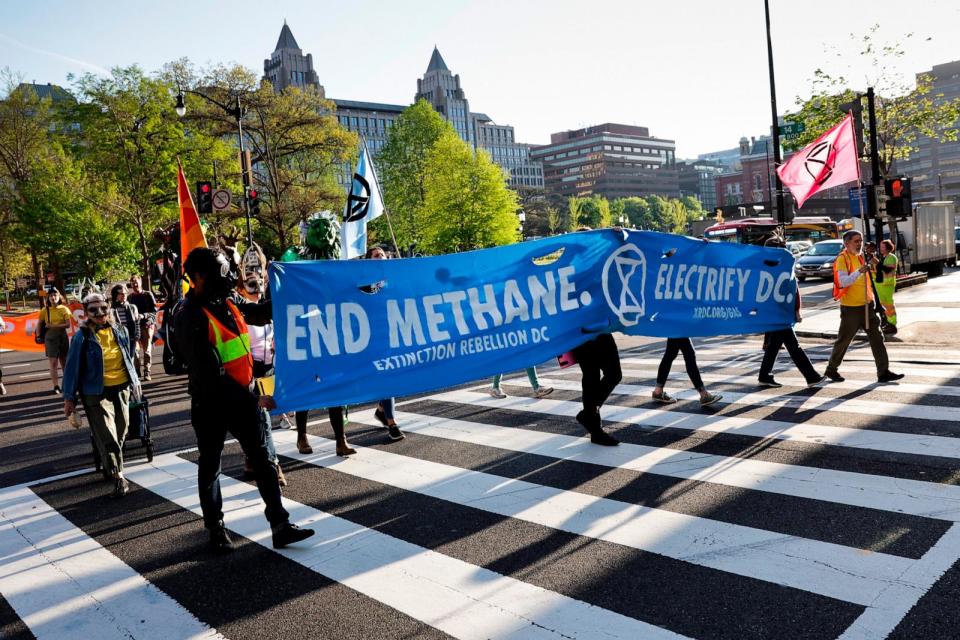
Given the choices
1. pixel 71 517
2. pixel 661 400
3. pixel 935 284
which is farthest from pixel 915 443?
pixel 935 284

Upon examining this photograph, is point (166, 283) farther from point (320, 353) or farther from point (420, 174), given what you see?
point (420, 174)

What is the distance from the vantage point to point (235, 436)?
5.15 metres

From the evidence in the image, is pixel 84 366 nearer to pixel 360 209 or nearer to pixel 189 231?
pixel 189 231

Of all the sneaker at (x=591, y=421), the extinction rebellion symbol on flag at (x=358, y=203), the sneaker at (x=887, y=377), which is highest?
the extinction rebellion symbol on flag at (x=358, y=203)

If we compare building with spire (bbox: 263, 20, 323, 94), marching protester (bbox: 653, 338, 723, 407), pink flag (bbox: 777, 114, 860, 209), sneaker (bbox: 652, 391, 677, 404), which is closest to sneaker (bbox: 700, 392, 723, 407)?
marching protester (bbox: 653, 338, 723, 407)

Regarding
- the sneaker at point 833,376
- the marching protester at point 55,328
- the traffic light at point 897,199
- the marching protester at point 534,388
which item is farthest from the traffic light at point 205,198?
the sneaker at point 833,376

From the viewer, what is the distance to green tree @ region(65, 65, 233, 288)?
39781mm

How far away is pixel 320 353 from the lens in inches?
233

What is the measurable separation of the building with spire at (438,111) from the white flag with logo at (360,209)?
130832 millimetres

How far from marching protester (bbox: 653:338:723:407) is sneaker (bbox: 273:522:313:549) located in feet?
16.1

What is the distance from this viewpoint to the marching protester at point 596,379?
724 cm

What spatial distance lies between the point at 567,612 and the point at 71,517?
179 inches

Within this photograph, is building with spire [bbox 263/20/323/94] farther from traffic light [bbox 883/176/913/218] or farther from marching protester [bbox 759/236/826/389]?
marching protester [bbox 759/236/826/389]

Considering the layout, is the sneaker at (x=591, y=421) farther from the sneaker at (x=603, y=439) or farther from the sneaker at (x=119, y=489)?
the sneaker at (x=119, y=489)
